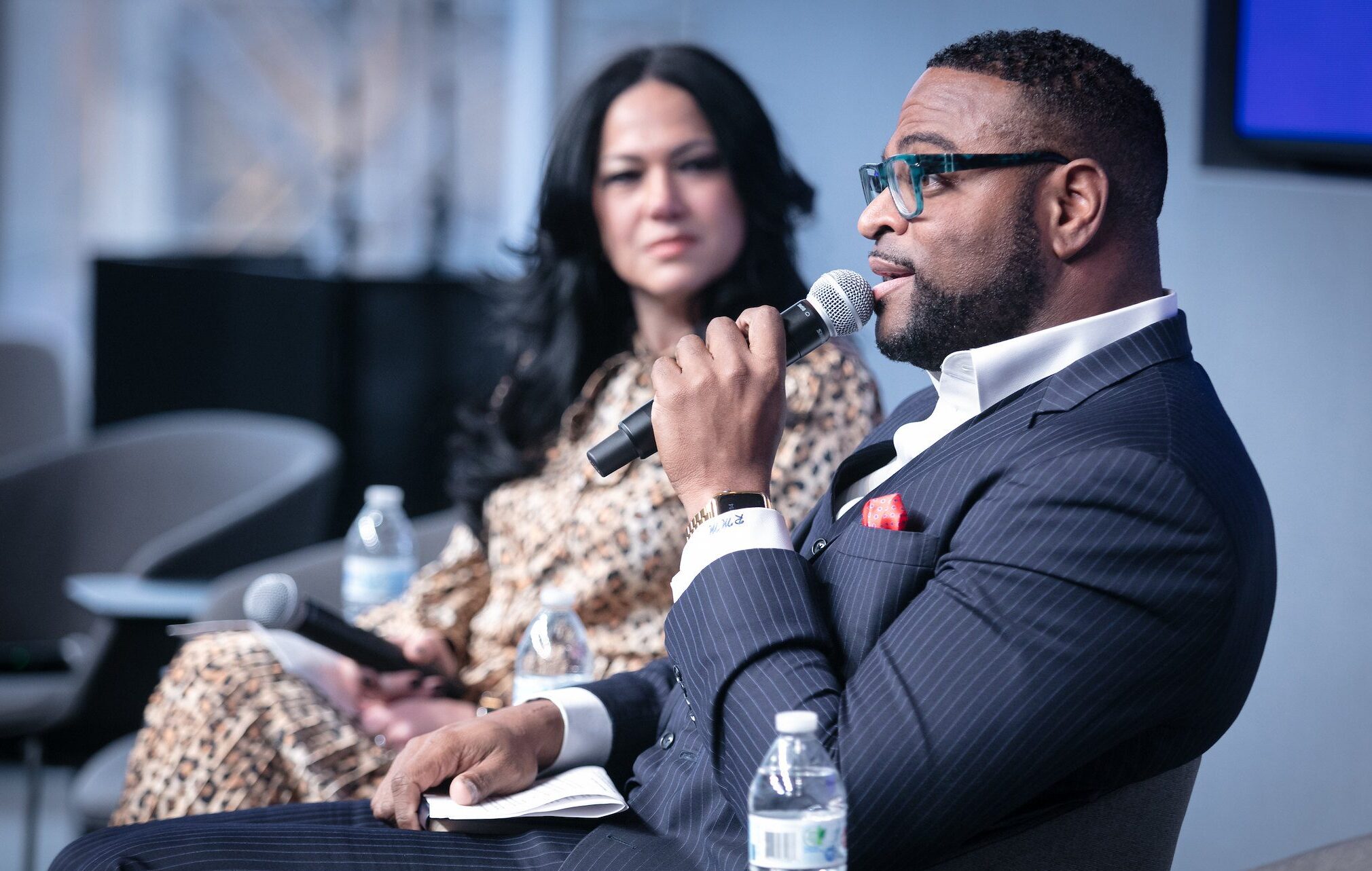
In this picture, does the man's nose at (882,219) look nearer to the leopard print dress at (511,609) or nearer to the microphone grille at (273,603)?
the leopard print dress at (511,609)

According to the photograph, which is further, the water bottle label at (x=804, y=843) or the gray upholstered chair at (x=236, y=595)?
the gray upholstered chair at (x=236, y=595)

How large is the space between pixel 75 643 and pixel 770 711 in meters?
2.84

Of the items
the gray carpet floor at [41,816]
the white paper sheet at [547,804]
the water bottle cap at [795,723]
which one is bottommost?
the gray carpet floor at [41,816]

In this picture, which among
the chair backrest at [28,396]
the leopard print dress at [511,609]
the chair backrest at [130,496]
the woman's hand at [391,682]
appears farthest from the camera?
the chair backrest at [28,396]

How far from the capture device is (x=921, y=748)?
3.76 feet

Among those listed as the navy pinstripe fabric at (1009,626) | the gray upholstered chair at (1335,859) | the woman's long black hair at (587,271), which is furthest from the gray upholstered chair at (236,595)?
the gray upholstered chair at (1335,859)

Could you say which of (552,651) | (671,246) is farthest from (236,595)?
(671,246)

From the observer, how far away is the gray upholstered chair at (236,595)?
227 centimetres

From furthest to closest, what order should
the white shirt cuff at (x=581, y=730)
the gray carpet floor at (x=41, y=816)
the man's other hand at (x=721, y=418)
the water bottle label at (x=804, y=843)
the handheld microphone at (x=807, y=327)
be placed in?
the gray carpet floor at (x=41, y=816) < the white shirt cuff at (x=581, y=730) < the handheld microphone at (x=807, y=327) < the man's other hand at (x=721, y=418) < the water bottle label at (x=804, y=843)

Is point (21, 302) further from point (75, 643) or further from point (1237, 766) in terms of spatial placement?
point (1237, 766)

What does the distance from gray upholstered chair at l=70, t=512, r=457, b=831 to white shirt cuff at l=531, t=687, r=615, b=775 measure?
101 cm

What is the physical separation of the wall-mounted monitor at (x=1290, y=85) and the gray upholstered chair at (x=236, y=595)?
5.57 ft

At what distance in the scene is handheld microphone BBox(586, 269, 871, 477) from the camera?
1.47 metres

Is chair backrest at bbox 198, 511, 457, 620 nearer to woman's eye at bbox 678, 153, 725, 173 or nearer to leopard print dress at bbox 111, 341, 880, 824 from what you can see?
leopard print dress at bbox 111, 341, 880, 824
